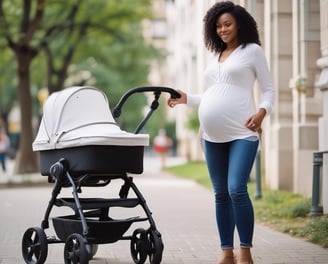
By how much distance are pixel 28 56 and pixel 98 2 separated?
13.7ft

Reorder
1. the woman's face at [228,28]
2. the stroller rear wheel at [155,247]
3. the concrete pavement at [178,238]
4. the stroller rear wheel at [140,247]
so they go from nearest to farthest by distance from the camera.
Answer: the woman's face at [228,28] → the stroller rear wheel at [155,247] → the stroller rear wheel at [140,247] → the concrete pavement at [178,238]

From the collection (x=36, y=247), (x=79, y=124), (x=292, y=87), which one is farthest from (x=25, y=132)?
(x=79, y=124)

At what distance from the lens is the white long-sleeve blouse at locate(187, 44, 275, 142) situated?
20.6 feet

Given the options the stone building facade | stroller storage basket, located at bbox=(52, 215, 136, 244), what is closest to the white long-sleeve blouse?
stroller storage basket, located at bbox=(52, 215, 136, 244)

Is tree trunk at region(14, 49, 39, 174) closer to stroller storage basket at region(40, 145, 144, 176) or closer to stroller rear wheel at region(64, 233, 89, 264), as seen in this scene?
stroller storage basket at region(40, 145, 144, 176)

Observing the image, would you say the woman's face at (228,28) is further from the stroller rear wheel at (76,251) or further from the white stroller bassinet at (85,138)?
the stroller rear wheel at (76,251)

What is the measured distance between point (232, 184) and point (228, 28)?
45.7 inches

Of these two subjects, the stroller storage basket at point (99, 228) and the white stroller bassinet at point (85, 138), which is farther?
the stroller storage basket at point (99, 228)

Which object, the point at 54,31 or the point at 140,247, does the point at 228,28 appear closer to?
the point at 140,247

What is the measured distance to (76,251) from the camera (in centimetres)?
623

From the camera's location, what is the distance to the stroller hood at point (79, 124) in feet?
21.1

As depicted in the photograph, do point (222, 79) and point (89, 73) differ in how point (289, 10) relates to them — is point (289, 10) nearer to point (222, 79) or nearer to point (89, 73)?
point (222, 79)

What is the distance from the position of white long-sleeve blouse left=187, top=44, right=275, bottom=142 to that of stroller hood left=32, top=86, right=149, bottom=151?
22.4 inches

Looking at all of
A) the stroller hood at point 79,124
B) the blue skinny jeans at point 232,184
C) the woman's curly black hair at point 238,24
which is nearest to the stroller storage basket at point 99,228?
the stroller hood at point 79,124
